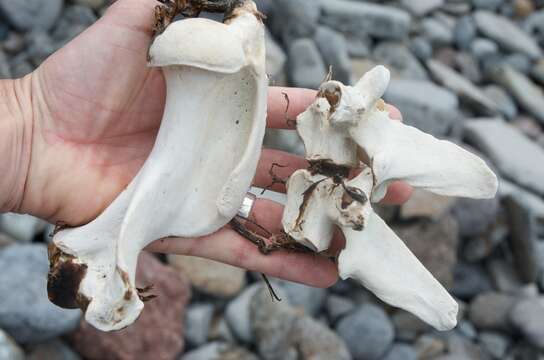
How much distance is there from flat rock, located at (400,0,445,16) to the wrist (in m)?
2.67

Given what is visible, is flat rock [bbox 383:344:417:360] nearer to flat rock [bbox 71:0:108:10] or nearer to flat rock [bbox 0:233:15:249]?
flat rock [bbox 0:233:15:249]

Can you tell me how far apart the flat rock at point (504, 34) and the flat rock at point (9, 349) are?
10.00 ft

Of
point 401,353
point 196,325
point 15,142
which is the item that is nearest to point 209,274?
point 196,325

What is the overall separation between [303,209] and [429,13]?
9.18ft

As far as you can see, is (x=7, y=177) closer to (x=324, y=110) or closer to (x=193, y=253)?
(x=193, y=253)

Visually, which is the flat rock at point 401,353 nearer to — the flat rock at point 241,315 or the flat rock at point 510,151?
the flat rock at point 241,315

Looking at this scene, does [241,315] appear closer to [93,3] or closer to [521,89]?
[93,3]

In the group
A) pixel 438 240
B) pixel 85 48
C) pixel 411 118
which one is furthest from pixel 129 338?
pixel 411 118

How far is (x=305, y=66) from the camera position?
2693mm

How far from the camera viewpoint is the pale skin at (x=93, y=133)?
117 centimetres

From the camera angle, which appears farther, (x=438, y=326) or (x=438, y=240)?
(x=438, y=240)

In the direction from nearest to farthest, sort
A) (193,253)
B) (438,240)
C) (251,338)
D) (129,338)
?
(193,253) → (129,338) → (251,338) → (438,240)

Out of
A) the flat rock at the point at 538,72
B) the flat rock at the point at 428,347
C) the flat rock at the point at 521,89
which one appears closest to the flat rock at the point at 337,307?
the flat rock at the point at 428,347

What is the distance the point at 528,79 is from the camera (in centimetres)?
366
